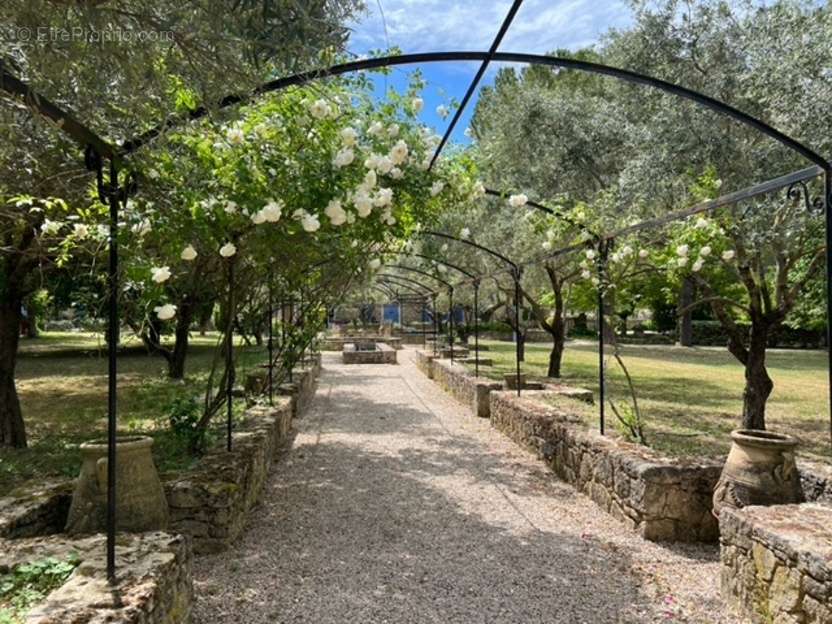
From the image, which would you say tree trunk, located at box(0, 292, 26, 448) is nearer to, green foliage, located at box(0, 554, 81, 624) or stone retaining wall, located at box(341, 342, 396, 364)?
green foliage, located at box(0, 554, 81, 624)

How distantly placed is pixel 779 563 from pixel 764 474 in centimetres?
87

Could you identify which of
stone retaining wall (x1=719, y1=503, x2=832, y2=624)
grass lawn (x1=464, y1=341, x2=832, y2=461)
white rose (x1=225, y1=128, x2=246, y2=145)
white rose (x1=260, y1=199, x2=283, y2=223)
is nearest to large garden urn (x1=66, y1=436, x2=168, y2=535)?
white rose (x1=260, y1=199, x2=283, y2=223)

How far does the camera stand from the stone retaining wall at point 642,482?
3.85 metres

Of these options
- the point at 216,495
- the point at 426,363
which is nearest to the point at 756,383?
the point at 216,495

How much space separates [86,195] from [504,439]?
5.33m

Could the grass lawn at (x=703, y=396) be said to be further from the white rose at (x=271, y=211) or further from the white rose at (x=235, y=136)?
the white rose at (x=235, y=136)

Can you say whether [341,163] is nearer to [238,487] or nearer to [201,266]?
[201,266]

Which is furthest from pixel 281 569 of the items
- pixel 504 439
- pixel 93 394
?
pixel 93 394

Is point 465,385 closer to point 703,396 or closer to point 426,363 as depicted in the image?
point 703,396

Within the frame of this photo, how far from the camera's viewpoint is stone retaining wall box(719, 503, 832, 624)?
2.34 meters

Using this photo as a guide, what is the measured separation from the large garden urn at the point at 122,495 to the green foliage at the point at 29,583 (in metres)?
0.57

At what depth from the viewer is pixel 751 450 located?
11.0ft

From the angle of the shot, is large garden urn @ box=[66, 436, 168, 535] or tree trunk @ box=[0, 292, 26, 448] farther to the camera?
tree trunk @ box=[0, 292, 26, 448]

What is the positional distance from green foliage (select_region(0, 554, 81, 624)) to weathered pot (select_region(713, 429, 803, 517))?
3.46 m
